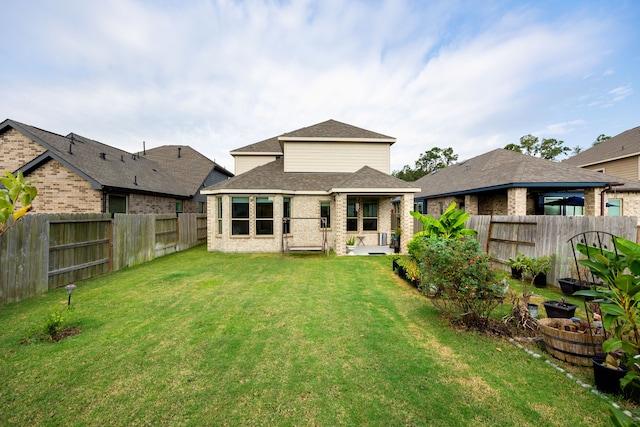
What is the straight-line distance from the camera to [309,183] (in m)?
15.3

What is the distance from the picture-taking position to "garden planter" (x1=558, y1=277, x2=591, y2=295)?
6.55m

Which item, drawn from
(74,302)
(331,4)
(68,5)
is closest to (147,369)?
(74,302)

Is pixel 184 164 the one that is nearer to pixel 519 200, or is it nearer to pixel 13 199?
pixel 13 199

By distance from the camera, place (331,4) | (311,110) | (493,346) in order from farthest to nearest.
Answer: (311,110) → (331,4) → (493,346)

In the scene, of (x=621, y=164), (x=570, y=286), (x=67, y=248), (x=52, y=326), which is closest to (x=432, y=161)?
(x=621, y=164)

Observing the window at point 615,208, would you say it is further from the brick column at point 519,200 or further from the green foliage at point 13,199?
the green foliage at point 13,199

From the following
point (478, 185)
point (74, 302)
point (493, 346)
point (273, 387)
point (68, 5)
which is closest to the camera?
point (273, 387)

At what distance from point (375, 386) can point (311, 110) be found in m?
27.0

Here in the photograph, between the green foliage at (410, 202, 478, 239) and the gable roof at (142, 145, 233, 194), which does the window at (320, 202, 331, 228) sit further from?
the gable roof at (142, 145, 233, 194)

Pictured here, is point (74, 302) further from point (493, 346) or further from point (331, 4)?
point (331, 4)

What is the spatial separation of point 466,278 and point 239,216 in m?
11.8

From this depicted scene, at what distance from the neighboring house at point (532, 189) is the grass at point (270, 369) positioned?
34.3 ft

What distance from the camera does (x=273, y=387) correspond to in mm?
3246

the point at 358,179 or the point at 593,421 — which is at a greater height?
the point at 358,179
